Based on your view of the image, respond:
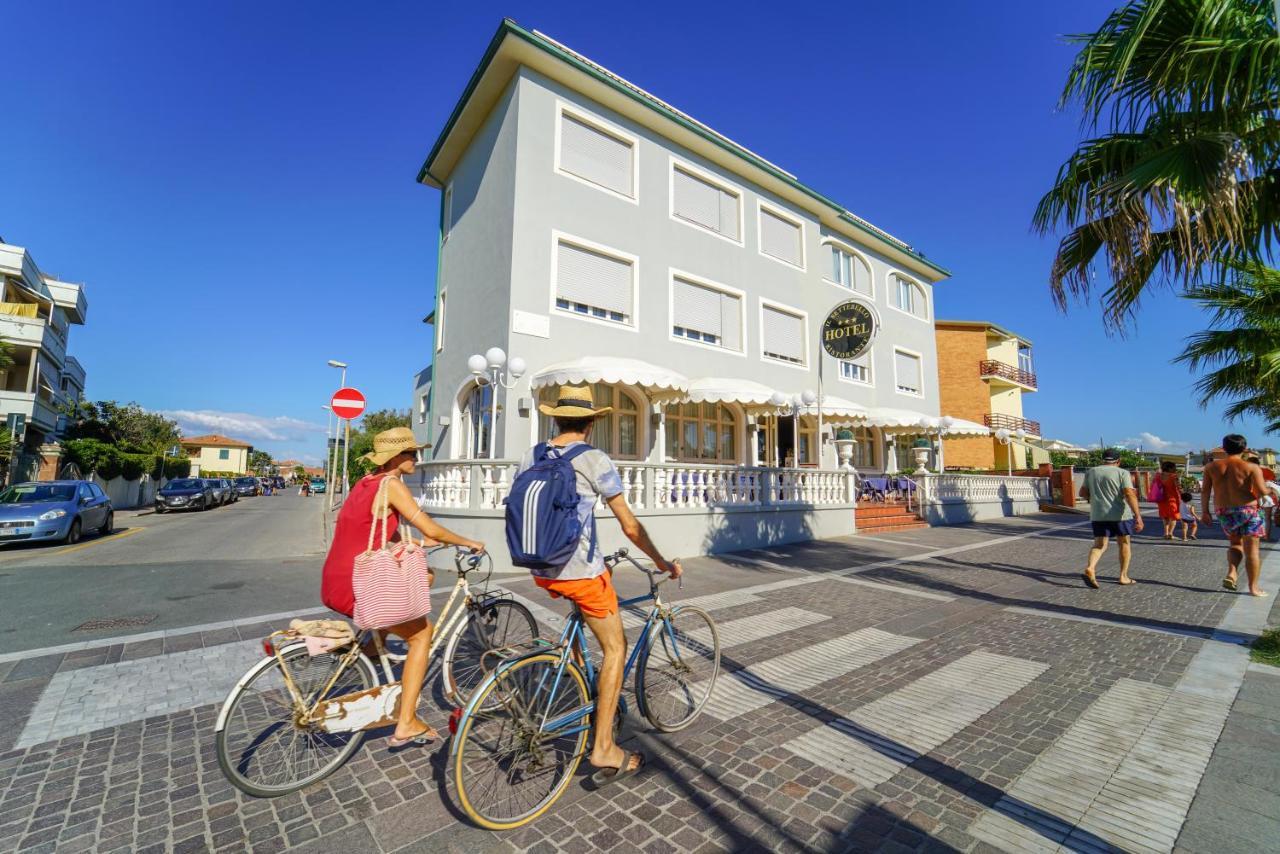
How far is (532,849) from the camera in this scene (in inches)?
89.0

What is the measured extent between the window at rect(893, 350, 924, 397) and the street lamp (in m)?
16.2

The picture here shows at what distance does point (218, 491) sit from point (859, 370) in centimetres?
3401

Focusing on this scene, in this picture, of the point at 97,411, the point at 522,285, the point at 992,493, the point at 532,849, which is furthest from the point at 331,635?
the point at 97,411

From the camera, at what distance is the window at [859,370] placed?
754 inches

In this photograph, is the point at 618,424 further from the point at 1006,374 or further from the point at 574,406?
the point at 1006,374

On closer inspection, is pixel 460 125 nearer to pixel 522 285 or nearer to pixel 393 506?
pixel 522 285

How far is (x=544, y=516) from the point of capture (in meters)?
2.48

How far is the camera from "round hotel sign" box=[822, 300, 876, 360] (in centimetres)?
1259

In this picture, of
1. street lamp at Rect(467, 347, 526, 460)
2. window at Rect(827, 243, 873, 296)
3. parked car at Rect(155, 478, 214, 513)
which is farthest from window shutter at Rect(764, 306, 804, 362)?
parked car at Rect(155, 478, 214, 513)

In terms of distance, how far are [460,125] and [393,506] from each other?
570 inches

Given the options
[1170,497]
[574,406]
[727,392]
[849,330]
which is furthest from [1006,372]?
[574,406]

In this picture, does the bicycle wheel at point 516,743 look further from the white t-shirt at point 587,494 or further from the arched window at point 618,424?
the arched window at point 618,424

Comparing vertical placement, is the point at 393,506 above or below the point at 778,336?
below

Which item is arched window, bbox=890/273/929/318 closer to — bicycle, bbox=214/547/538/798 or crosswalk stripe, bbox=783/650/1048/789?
crosswalk stripe, bbox=783/650/1048/789
